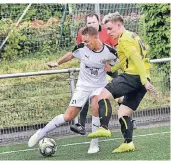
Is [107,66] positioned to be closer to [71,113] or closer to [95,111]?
[95,111]

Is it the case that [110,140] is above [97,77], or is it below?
below

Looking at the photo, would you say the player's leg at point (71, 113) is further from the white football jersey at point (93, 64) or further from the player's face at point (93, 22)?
the player's face at point (93, 22)

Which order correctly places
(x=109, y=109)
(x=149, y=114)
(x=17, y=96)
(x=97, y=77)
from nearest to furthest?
1. (x=109, y=109)
2. (x=97, y=77)
3. (x=17, y=96)
4. (x=149, y=114)

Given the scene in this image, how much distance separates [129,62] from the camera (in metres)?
7.55

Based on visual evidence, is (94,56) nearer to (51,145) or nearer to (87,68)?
(87,68)

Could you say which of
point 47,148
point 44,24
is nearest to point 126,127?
point 47,148

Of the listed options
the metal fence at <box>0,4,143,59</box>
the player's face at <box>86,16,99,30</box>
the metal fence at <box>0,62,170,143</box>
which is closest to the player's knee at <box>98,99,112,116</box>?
the player's face at <box>86,16,99,30</box>

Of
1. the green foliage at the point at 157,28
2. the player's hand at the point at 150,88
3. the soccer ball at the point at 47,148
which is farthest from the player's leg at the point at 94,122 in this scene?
the green foliage at the point at 157,28

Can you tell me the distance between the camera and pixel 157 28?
40.3 ft

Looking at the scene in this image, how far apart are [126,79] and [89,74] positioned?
729mm

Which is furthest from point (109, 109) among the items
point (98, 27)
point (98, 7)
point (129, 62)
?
point (98, 7)

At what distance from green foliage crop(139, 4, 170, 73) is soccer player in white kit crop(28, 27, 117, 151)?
4249 millimetres

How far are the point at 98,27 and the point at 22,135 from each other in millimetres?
2486

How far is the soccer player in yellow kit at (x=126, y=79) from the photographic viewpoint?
742cm
